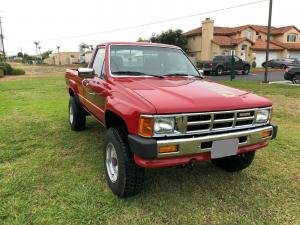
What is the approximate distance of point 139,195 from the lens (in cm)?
383

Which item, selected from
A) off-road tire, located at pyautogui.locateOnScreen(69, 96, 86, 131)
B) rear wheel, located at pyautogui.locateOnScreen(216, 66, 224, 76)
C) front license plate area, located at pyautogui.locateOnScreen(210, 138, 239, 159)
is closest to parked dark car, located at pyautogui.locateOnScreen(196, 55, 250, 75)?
rear wheel, located at pyautogui.locateOnScreen(216, 66, 224, 76)

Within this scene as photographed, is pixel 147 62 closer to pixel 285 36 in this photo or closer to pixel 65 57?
pixel 285 36

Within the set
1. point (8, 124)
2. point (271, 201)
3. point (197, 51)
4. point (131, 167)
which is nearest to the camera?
point (131, 167)

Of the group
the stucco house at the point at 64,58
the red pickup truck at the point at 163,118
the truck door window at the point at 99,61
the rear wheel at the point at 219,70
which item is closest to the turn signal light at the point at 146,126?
the red pickup truck at the point at 163,118

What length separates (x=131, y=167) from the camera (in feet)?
11.4

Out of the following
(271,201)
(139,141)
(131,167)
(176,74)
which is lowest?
(271,201)

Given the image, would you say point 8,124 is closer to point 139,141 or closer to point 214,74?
point 139,141

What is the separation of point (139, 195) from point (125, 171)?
515 mm

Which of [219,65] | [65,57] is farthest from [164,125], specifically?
[65,57]

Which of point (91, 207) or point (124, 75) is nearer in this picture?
point (91, 207)

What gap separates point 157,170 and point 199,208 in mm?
1141

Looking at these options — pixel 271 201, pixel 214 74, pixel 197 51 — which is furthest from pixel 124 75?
pixel 197 51

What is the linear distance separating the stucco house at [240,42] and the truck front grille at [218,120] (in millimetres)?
37345

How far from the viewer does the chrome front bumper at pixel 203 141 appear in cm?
311
